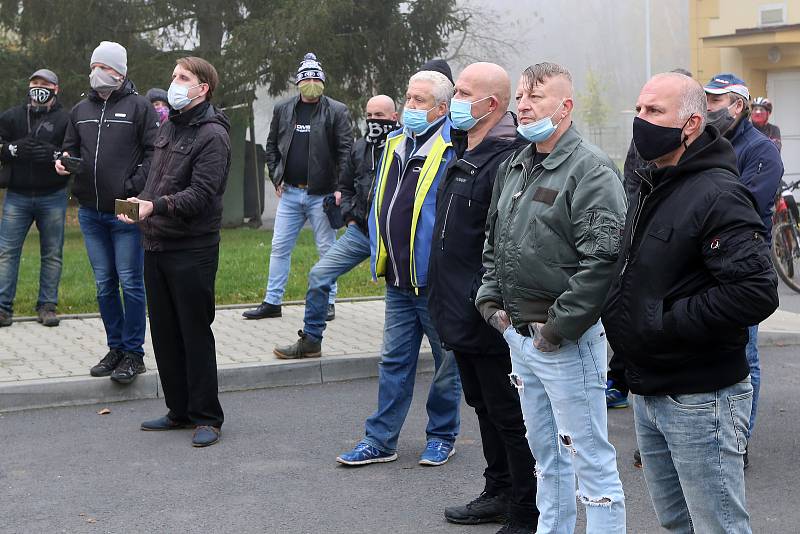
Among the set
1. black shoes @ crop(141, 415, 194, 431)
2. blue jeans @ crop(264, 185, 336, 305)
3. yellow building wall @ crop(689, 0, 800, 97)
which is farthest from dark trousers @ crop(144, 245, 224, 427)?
yellow building wall @ crop(689, 0, 800, 97)

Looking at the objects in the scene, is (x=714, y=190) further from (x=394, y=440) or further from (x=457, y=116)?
(x=394, y=440)

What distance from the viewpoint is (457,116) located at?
15.6ft

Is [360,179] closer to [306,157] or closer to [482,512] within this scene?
[306,157]

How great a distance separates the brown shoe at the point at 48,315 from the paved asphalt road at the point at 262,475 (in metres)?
2.29

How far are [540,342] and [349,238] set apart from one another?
13.7 feet

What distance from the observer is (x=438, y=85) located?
18.0 ft

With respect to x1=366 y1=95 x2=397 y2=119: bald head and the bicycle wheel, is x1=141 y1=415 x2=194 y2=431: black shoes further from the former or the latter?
the bicycle wheel

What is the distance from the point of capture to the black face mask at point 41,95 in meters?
9.09

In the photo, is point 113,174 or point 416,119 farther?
point 113,174

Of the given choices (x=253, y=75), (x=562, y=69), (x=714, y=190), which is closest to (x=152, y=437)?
(x=562, y=69)

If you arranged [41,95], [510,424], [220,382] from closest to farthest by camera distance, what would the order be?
[510,424] → [220,382] → [41,95]

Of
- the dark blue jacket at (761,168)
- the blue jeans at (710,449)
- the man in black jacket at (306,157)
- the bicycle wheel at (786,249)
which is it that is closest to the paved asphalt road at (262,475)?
the dark blue jacket at (761,168)

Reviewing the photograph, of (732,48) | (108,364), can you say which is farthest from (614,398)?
(732,48)

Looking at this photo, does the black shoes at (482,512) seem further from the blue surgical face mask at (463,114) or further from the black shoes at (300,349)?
the black shoes at (300,349)
